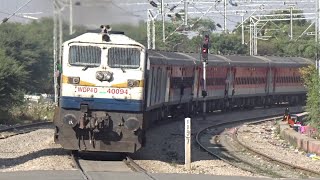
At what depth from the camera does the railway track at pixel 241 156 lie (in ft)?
54.8

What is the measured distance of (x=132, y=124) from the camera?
54.9ft

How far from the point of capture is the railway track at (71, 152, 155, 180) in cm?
1459

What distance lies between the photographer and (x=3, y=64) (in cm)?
3622

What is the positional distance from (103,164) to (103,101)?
1453mm

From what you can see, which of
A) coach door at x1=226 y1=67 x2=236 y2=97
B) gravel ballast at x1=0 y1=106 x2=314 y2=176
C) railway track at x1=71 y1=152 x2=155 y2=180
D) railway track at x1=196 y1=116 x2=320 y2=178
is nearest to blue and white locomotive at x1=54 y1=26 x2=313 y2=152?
railway track at x1=71 y1=152 x2=155 y2=180

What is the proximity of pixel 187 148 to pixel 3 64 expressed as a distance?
2170 centimetres

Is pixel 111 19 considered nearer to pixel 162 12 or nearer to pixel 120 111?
pixel 120 111

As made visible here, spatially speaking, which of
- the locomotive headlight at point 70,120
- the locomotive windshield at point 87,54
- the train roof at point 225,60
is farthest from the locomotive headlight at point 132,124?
the train roof at point 225,60

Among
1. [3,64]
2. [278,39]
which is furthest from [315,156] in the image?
[278,39]

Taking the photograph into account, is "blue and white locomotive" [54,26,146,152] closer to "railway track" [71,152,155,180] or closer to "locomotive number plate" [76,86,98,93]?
"locomotive number plate" [76,86,98,93]

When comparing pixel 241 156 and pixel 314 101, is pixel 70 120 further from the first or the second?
pixel 314 101

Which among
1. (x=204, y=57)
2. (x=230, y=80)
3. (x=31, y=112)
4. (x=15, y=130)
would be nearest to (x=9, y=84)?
(x=31, y=112)

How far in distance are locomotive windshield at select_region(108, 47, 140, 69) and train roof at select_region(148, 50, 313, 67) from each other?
6789 mm

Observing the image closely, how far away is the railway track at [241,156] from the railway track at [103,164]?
268 centimetres
